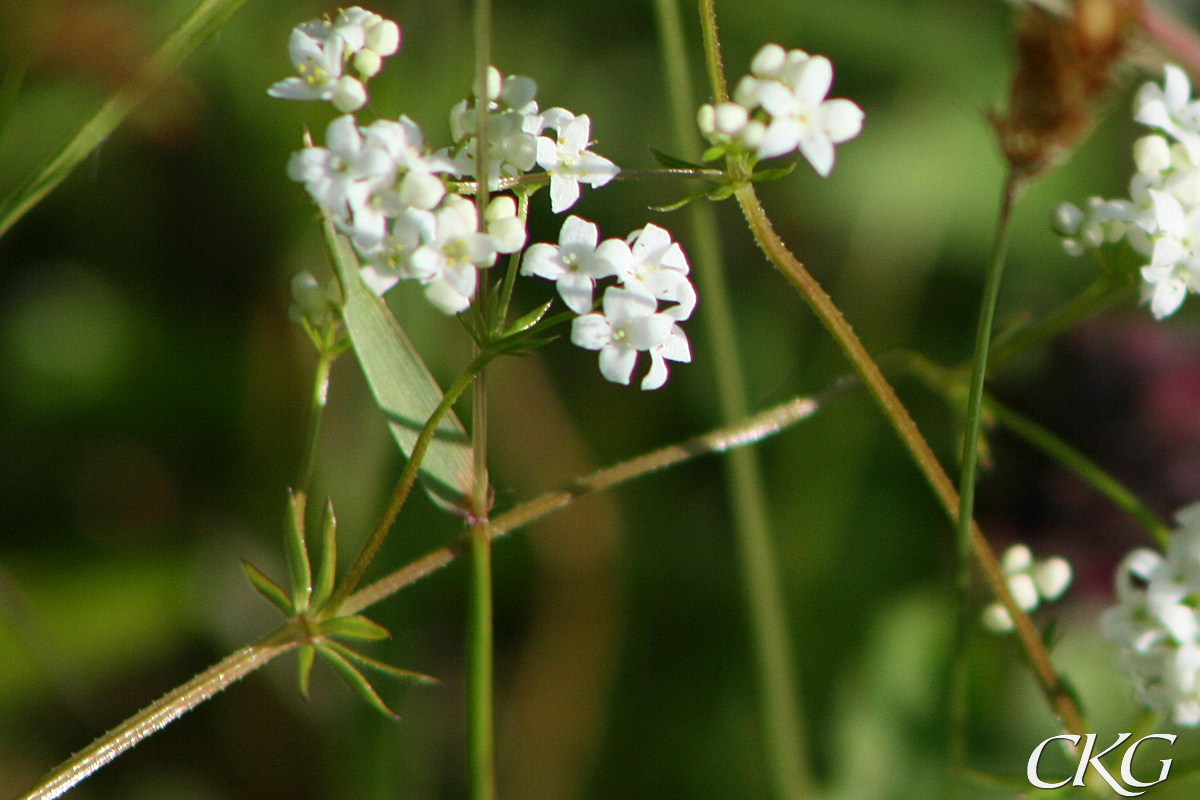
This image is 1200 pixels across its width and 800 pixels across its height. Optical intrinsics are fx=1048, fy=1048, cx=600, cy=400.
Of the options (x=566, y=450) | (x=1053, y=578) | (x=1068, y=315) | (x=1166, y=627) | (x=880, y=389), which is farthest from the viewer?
(x=566, y=450)

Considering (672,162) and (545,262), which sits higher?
(672,162)

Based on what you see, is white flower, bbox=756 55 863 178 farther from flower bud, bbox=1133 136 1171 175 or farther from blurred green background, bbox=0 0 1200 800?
blurred green background, bbox=0 0 1200 800

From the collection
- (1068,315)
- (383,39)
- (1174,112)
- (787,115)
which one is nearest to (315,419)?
(383,39)

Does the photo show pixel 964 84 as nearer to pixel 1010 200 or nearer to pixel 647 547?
pixel 647 547

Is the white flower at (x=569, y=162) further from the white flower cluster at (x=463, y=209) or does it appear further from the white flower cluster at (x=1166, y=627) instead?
the white flower cluster at (x=1166, y=627)

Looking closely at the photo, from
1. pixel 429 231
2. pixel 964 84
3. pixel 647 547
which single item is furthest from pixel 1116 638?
pixel 964 84

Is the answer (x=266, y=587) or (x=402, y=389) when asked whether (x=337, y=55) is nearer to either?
(x=402, y=389)

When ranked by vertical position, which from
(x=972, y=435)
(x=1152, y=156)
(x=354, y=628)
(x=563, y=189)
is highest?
(x=1152, y=156)
